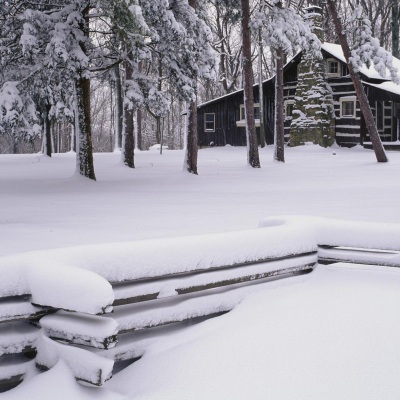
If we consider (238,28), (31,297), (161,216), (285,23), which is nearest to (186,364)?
(31,297)

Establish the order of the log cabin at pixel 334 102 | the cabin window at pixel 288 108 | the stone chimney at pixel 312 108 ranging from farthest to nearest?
the cabin window at pixel 288 108
the stone chimney at pixel 312 108
the log cabin at pixel 334 102

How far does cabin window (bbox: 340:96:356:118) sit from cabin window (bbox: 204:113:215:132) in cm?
1037

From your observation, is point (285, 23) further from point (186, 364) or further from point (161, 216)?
point (186, 364)

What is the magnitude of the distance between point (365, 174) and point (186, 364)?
57.8 ft

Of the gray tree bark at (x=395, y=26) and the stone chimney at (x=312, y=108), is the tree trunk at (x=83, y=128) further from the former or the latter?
the gray tree bark at (x=395, y=26)

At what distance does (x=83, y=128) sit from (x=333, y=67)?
23.6 m

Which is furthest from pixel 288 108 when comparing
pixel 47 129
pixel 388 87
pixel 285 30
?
pixel 285 30

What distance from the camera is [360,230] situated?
6074 millimetres

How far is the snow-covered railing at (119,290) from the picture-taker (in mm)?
3906

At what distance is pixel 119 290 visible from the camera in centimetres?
435

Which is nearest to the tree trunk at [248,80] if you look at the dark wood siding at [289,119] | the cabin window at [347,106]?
the dark wood siding at [289,119]

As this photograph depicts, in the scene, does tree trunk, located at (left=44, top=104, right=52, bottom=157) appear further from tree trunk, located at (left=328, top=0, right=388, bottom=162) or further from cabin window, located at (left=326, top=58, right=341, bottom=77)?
cabin window, located at (left=326, top=58, right=341, bottom=77)

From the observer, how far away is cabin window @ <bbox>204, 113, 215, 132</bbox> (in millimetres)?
43156

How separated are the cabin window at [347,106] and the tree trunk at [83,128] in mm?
22005
